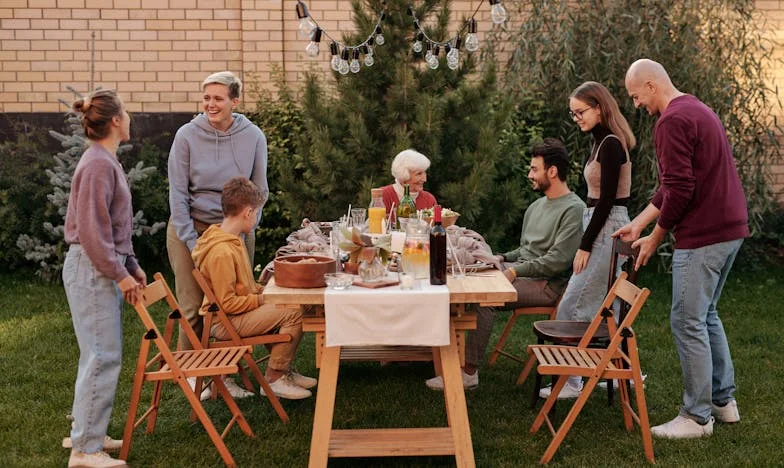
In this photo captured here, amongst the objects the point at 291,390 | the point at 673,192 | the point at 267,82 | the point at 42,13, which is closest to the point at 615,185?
the point at 673,192

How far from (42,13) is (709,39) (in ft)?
22.5

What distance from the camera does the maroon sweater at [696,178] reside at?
165 inches

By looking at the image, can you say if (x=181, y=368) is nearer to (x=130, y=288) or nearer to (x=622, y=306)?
(x=130, y=288)

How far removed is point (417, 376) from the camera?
5559 mm

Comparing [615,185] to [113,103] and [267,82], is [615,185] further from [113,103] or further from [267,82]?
[267,82]

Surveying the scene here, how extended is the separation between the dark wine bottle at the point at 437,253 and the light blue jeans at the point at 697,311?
1.24 meters

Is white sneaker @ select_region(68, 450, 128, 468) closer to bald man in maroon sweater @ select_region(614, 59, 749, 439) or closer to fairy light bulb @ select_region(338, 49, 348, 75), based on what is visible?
fairy light bulb @ select_region(338, 49, 348, 75)

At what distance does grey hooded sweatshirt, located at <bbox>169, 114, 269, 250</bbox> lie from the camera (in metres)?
5.06

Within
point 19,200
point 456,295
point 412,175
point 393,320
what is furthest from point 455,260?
point 19,200

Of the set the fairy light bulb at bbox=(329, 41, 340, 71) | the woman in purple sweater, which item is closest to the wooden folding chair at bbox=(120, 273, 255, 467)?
the woman in purple sweater

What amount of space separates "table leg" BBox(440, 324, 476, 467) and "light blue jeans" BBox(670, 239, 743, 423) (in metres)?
1.21

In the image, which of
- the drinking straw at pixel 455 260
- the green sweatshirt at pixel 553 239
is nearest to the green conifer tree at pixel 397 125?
the green sweatshirt at pixel 553 239

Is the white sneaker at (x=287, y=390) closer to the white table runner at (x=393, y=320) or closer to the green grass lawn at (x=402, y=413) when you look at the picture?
the green grass lawn at (x=402, y=413)

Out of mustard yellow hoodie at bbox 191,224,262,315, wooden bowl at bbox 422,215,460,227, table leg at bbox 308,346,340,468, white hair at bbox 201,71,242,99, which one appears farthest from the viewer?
white hair at bbox 201,71,242,99
